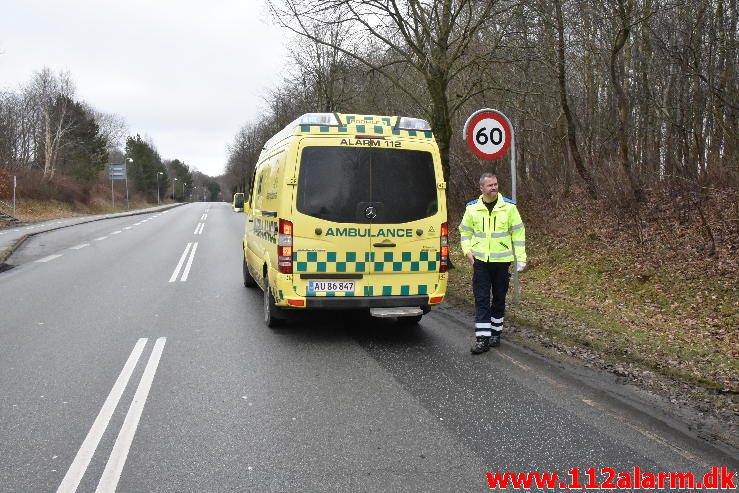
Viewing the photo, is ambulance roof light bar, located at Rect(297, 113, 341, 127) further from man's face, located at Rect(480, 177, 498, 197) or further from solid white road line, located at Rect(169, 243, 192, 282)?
solid white road line, located at Rect(169, 243, 192, 282)

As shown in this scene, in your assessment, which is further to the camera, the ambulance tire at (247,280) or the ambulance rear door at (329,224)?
the ambulance tire at (247,280)

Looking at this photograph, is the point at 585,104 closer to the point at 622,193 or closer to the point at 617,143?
the point at 617,143

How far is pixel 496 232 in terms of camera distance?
239 inches

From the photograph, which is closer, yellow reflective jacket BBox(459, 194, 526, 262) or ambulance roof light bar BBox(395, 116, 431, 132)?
yellow reflective jacket BBox(459, 194, 526, 262)

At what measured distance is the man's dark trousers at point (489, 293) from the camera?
607 centimetres

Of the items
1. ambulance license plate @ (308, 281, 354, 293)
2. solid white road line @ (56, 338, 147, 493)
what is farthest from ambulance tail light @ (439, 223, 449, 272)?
solid white road line @ (56, 338, 147, 493)

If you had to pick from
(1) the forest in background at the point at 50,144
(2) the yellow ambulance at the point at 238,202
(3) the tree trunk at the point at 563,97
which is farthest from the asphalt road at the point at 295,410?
(1) the forest in background at the point at 50,144

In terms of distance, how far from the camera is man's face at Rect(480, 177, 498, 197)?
235 inches

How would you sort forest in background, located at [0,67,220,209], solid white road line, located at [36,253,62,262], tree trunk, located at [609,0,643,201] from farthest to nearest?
forest in background, located at [0,67,220,209], solid white road line, located at [36,253,62,262], tree trunk, located at [609,0,643,201]

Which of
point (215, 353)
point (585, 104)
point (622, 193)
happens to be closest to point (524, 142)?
point (585, 104)

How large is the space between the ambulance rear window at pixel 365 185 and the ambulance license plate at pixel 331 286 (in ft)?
2.26

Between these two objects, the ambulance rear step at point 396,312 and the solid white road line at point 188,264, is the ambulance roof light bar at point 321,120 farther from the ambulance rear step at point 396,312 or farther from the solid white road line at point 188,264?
the solid white road line at point 188,264

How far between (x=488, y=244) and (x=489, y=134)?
9.20 ft

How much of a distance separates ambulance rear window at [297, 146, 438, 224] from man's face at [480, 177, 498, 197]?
2.31 ft
